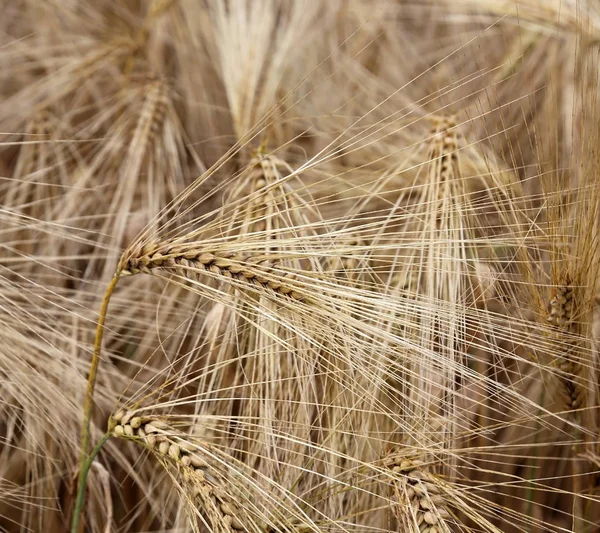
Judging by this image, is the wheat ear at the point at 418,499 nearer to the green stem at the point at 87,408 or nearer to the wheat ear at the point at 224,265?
the wheat ear at the point at 224,265

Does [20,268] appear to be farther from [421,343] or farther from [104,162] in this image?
[421,343]

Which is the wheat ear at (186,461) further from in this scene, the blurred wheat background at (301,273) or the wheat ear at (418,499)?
the wheat ear at (418,499)

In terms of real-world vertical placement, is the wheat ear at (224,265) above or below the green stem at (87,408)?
above

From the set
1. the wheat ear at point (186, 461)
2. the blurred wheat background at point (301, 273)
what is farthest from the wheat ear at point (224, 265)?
the wheat ear at point (186, 461)

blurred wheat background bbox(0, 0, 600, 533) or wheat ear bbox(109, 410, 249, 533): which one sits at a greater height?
blurred wheat background bbox(0, 0, 600, 533)

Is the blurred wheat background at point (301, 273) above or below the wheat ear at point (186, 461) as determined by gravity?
above

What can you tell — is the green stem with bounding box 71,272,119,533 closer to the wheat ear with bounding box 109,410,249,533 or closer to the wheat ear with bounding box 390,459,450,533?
the wheat ear with bounding box 109,410,249,533

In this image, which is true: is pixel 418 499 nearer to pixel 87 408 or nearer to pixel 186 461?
pixel 186 461

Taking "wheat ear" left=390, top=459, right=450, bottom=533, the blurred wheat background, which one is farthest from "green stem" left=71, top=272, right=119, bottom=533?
"wheat ear" left=390, top=459, right=450, bottom=533

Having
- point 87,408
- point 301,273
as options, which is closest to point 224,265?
point 301,273

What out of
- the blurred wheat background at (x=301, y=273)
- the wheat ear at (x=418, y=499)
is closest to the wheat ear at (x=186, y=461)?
the blurred wheat background at (x=301, y=273)
